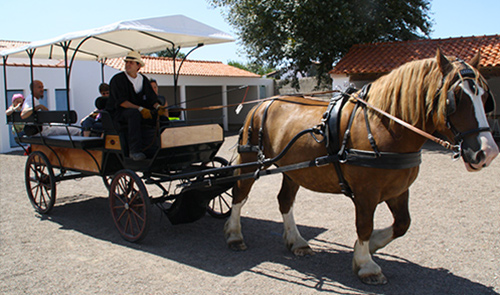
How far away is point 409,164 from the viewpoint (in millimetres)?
3508

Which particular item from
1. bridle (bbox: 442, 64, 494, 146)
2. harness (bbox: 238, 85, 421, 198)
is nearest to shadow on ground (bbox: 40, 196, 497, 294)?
harness (bbox: 238, 85, 421, 198)

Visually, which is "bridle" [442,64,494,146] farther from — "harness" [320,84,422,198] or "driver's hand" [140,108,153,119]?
"driver's hand" [140,108,153,119]

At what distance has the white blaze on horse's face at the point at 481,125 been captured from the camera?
2986mm

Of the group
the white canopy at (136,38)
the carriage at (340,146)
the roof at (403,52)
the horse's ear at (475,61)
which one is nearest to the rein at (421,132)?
the carriage at (340,146)

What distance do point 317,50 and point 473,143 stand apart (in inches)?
547

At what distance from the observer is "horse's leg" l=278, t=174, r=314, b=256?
464 cm

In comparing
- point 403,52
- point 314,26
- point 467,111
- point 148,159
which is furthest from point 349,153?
point 314,26

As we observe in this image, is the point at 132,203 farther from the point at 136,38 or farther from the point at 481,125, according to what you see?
the point at 481,125

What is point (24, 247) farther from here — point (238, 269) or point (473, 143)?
point (473, 143)

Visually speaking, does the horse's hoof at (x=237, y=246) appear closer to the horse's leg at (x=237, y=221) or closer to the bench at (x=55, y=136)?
the horse's leg at (x=237, y=221)

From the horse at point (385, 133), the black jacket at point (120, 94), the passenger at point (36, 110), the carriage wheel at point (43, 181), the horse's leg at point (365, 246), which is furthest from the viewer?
the passenger at point (36, 110)

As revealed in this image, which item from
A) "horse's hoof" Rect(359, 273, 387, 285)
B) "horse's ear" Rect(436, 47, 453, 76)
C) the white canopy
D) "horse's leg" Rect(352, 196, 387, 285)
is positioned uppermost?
the white canopy

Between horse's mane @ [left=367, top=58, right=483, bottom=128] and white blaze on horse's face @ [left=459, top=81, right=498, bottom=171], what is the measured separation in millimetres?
130

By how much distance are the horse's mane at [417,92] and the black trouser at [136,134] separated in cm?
272
